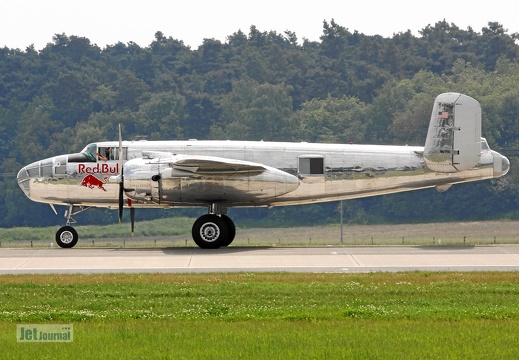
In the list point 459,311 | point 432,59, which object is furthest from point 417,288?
point 432,59

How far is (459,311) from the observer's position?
78.8 ft

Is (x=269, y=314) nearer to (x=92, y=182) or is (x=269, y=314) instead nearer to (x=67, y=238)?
(x=92, y=182)

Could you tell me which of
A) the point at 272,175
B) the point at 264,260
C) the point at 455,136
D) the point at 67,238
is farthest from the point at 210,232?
the point at 455,136

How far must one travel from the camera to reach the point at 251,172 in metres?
40.1

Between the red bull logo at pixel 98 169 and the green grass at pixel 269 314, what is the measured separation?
1036 cm

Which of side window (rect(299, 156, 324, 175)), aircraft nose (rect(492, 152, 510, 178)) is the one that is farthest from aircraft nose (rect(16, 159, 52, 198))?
aircraft nose (rect(492, 152, 510, 178))

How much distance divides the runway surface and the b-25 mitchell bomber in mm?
1915

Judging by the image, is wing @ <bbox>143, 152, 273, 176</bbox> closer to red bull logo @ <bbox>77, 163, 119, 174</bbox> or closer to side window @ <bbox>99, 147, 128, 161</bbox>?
side window @ <bbox>99, 147, 128, 161</bbox>

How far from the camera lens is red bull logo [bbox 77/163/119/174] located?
136 ft

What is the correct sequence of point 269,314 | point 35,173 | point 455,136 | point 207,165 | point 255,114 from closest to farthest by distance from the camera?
point 269,314 < point 207,165 < point 455,136 < point 35,173 < point 255,114

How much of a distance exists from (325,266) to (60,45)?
123 metres

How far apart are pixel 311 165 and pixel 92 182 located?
8.08 metres

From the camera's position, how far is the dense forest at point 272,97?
9475cm

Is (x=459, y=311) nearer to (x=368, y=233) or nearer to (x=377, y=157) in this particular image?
(x=377, y=157)
